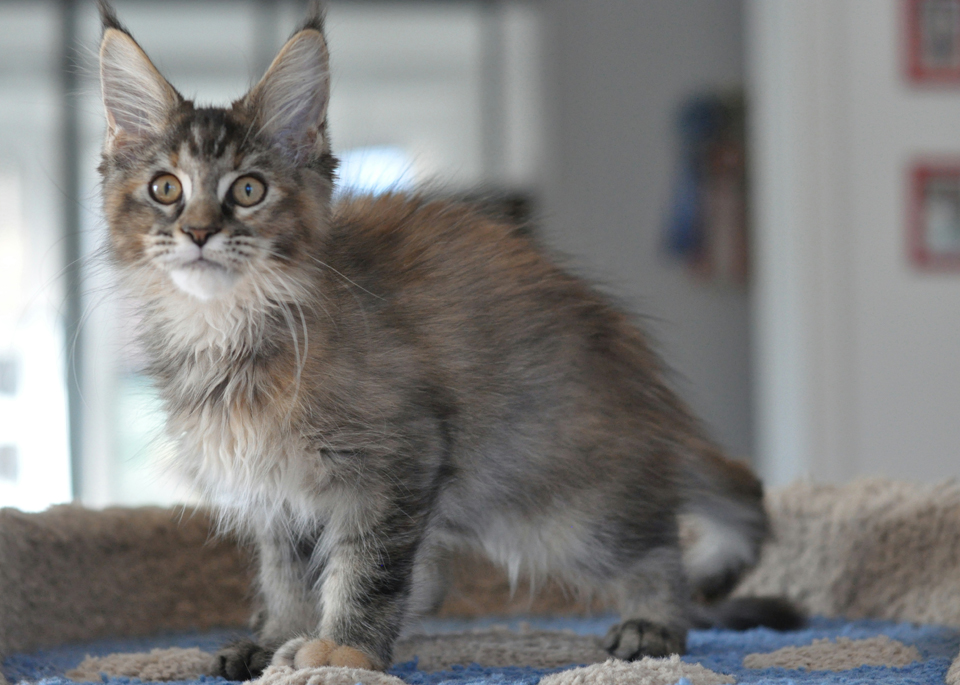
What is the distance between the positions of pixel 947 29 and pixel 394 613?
3.26 metres

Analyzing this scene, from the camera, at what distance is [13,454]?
4270mm

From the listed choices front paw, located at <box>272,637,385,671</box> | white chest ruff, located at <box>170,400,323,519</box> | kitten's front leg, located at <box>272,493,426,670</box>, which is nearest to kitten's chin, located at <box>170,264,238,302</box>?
white chest ruff, located at <box>170,400,323,519</box>

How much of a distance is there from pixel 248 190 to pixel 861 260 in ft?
9.27

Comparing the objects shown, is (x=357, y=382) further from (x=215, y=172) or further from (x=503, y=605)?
(x=503, y=605)

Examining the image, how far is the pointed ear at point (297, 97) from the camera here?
128 cm

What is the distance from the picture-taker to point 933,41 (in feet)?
11.6

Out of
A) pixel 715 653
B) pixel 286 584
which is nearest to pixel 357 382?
pixel 286 584

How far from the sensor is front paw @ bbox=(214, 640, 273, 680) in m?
1.29

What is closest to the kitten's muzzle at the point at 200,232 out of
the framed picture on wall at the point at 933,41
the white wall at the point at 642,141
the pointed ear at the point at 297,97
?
the pointed ear at the point at 297,97

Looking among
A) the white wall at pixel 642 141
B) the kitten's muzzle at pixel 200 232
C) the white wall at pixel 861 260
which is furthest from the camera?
the white wall at pixel 642 141

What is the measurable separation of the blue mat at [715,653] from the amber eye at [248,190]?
0.60 meters

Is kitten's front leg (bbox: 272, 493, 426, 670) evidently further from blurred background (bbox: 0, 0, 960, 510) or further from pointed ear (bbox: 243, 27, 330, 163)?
blurred background (bbox: 0, 0, 960, 510)

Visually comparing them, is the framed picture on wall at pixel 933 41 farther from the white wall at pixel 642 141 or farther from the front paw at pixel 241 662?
the front paw at pixel 241 662

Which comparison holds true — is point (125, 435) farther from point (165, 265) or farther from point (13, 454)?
point (165, 265)
